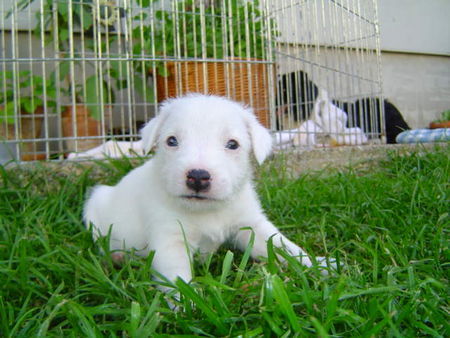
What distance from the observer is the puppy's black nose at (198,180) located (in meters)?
1.76

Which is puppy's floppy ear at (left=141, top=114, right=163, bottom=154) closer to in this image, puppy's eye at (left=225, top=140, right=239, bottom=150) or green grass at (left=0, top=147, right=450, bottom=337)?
puppy's eye at (left=225, top=140, right=239, bottom=150)

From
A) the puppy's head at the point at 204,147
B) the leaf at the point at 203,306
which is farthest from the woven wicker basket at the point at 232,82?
the leaf at the point at 203,306

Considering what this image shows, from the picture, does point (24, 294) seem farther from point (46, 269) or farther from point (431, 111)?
point (431, 111)

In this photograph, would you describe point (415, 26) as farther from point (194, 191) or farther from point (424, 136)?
point (194, 191)

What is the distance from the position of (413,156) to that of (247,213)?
256 cm

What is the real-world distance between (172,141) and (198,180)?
1.11 ft

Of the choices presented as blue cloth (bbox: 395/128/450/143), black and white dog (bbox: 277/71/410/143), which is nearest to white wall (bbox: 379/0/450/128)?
black and white dog (bbox: 277/71/410/143)

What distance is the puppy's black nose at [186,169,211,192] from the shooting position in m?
1.76

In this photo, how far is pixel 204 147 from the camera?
1.88 metres

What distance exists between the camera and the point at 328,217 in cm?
257

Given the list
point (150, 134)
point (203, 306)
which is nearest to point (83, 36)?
point (150, 134)

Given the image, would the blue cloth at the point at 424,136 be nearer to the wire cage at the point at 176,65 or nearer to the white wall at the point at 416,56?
the wire cage at the point at 176,65

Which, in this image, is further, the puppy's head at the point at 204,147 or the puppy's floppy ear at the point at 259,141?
the puppy's floppy ear at the point at 259,141

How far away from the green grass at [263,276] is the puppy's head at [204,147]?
1.08 ft
